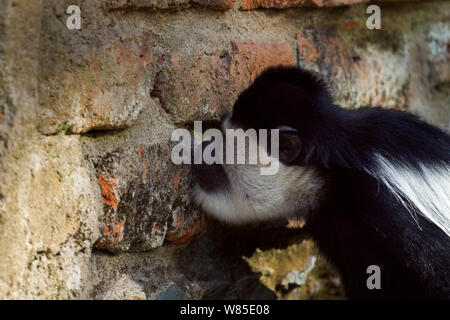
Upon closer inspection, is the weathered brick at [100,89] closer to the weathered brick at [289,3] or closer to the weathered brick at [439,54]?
the weathered brick at [289,3]

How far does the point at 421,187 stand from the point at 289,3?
48 cm

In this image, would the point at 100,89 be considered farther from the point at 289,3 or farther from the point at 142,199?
the point at 289,3

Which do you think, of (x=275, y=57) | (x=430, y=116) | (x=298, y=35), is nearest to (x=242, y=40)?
(x=275, y=57)

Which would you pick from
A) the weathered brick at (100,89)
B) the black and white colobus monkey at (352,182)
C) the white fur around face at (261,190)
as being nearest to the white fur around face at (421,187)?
the black and white colobus monkey at (352,182)

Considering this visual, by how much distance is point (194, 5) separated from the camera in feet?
3.53

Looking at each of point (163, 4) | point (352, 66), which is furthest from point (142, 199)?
point (352, 66)

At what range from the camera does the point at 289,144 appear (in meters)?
1.12

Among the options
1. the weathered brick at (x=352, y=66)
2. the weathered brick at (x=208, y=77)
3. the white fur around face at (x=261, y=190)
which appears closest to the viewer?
the weathered brick at (x=208, y=77)

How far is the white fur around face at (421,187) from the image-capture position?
3.57 feet

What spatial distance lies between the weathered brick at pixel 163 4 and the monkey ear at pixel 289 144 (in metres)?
0.26

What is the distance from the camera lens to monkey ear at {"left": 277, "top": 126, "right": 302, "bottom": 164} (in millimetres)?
1098
